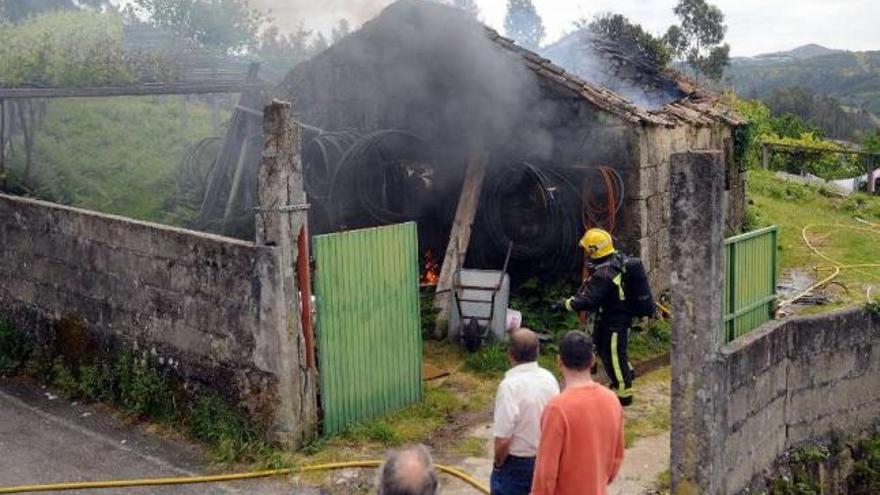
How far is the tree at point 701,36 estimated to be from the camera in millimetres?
33344

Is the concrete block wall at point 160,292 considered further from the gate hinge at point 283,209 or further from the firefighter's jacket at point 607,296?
the firefighter's jacket at point 607,296

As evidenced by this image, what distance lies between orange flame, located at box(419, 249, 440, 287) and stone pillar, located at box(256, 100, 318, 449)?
4508 millimetres

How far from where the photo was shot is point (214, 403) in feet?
25.1

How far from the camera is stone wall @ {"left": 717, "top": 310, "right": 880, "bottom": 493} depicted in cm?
643

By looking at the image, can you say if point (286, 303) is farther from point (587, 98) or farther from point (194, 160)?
point (194, 160)

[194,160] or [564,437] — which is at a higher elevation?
[194,160]

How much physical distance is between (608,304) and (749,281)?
4.61 feet

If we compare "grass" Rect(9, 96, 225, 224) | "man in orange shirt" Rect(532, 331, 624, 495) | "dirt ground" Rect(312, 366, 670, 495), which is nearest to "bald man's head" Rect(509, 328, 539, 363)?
"man in orange shirt" Rect(532, 331, 624, 495)

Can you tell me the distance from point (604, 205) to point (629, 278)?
3.04m

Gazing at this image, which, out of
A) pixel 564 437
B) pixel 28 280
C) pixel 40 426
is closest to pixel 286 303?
pixel 40 426

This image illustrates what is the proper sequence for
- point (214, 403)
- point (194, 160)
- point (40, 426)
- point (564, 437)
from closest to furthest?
point (564, 437)
point (214, 403)
point (40, 426)
point (194, 160)

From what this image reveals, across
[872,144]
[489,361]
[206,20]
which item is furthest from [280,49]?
[872,144]

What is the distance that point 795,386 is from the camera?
24.2 ft

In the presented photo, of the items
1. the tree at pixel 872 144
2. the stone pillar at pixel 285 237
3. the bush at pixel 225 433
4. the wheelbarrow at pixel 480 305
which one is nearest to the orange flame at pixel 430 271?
the wheelbarrow at pixel 480 305
